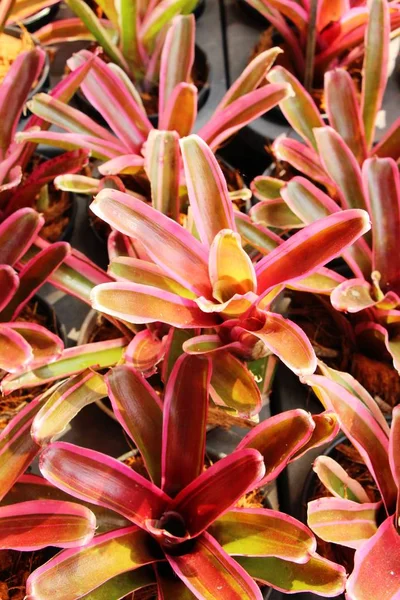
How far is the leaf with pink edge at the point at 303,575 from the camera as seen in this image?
63cm

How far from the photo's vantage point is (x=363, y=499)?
81 centimetres

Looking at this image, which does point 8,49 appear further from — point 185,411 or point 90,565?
point 90,565

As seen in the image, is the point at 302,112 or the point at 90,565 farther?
the point at 302,112

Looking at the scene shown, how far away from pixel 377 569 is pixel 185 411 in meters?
0.28

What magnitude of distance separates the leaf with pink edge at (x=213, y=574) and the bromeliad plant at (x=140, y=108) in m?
0.55

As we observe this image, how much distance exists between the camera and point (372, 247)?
95cm

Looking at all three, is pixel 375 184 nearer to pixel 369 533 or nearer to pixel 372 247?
pixel 372 247

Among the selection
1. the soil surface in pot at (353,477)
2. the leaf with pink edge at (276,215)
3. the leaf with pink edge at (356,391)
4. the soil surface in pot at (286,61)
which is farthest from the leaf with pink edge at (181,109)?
the soil surface in pot at (353,477)

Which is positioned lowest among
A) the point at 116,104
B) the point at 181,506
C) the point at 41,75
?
the point at 181,506

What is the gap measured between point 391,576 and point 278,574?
0.41ft

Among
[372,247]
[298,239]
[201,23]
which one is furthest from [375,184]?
[201,23]

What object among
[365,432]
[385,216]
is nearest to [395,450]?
[365,432]

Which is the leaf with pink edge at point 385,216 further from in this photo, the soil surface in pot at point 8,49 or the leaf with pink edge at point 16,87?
the soil surface in pot at point 8,49

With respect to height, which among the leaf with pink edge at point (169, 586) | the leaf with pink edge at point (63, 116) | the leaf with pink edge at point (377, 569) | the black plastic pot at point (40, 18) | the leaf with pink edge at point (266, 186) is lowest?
the leaf with pink edge at point (377, 569)
